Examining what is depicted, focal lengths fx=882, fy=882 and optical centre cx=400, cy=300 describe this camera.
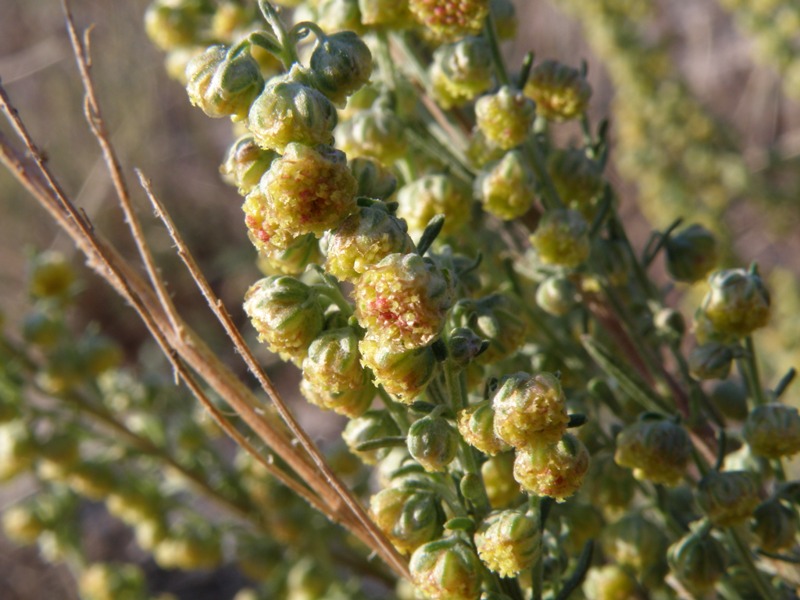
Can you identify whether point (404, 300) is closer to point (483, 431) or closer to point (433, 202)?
point (483, 431)

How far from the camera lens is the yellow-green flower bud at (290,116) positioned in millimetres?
846

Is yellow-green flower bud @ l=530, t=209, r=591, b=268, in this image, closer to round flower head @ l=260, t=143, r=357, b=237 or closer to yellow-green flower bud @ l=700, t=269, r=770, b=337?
yellow-green flower bud @ l=700, t=269, r=770, b=337

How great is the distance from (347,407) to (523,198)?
40 cm

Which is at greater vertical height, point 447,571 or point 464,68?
point 464,68

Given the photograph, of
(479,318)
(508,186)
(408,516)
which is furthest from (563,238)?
(408,516)

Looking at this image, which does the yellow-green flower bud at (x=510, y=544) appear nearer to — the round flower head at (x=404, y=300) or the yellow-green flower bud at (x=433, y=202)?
the round flower head at (x=404, y=300)

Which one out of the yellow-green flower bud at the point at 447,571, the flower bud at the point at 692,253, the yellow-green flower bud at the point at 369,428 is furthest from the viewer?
the flower bud at the point at 692,253

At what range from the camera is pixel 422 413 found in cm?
98

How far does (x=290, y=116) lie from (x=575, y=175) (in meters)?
0.60

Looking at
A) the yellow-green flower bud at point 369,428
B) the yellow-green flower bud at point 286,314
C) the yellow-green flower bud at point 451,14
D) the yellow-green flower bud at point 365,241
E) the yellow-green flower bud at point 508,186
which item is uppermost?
the yellow-green flower bud at point 451,14

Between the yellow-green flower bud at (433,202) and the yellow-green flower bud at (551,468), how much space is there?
43 centimetres

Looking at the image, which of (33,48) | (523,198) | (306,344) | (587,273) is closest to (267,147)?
(306,344)

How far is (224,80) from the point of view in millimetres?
914

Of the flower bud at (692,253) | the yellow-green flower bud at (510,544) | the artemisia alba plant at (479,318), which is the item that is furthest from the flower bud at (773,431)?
the yellow-green flower bud at (510,544)
